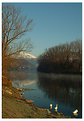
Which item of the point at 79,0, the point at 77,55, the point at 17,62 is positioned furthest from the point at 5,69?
the point at 77,55

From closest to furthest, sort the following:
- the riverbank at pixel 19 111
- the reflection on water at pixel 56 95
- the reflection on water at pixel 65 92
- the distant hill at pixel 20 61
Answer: the riverbank at pixel 19 111 < the reflection on water at pixel 56 95 < the distant hill at pixel 20 61 < the reflection on water at pixel 65 92

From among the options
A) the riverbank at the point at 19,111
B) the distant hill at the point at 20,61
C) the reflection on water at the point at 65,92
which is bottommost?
the reflection on water at the point at 65,92

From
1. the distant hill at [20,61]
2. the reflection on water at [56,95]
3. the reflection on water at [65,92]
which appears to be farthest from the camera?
the reflection on water at [65,92]

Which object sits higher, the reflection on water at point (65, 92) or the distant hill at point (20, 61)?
the distant hill at point (20, 61)

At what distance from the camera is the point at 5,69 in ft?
30.9

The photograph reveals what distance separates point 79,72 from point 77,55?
3.60 m

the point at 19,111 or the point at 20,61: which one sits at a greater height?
the point at 20,61

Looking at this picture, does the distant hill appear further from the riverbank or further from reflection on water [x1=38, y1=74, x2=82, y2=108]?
reflection on water [x1=38, y1=74, x2=82, y2=108]

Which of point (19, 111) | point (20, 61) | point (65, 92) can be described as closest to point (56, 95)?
point (65, 92)

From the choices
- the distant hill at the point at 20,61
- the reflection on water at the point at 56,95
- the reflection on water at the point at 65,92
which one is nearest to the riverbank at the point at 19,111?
the reflection on water at the point at 56,95

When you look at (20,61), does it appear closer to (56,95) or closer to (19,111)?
(19,111)

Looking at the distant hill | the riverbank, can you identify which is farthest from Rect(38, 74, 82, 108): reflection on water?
the distant hill

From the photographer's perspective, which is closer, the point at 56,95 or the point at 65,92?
the point at 56,95

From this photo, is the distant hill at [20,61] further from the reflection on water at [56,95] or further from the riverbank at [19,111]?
the riverbank at [19,111]
